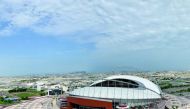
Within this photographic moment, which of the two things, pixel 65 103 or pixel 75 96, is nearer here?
pixel 75 96

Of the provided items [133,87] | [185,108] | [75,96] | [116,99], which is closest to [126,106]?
[116,99]

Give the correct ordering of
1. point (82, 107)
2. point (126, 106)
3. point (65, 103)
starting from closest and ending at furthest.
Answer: point (126, 106) < point (82, 107) < point (65, 103)

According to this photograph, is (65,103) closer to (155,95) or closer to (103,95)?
(103,95)

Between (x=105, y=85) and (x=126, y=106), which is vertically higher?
(x=105, y=85)

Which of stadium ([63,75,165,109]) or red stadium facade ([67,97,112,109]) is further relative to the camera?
stadium ([63,75,165,109])

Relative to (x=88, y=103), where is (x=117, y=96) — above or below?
above

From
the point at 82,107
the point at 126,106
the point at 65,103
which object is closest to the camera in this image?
the point at 126,106

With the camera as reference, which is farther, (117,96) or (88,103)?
(88,103)

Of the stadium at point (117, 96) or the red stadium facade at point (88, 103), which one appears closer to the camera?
the red stadium facade at point (88, 103)
